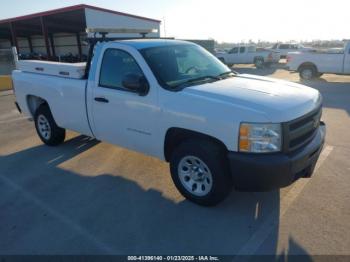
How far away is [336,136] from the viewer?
20.1 ft

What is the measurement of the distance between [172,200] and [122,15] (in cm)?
2005

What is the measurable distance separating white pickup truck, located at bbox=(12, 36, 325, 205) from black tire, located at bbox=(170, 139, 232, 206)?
0.04 ft

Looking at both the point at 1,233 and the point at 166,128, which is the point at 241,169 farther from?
the point at 1,233

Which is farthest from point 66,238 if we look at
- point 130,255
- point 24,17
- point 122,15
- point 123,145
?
point 24,17

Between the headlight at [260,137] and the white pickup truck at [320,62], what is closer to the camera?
the headlight at [260,137]

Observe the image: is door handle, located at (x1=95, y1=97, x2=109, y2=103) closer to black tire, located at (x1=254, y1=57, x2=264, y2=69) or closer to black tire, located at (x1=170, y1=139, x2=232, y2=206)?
black tire, located at (x1=170, y1=139, x2=232, y2=206)

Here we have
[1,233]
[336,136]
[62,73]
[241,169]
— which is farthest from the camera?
[336,136]

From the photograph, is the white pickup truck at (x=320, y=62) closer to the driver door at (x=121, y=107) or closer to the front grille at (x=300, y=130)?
the front grille at (x=300, y=130)

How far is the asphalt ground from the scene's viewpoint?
312 cm

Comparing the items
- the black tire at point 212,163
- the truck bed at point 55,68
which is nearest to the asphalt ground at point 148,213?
the black tire at point 212,163

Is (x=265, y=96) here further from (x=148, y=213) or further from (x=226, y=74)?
(x=148, y=213)

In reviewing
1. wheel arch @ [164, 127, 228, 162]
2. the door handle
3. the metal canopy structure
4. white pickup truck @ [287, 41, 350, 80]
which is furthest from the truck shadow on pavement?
the metal canopy structure

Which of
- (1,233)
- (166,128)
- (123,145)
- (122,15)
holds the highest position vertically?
(122,15)

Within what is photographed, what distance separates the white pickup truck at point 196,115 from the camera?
10.3ft
